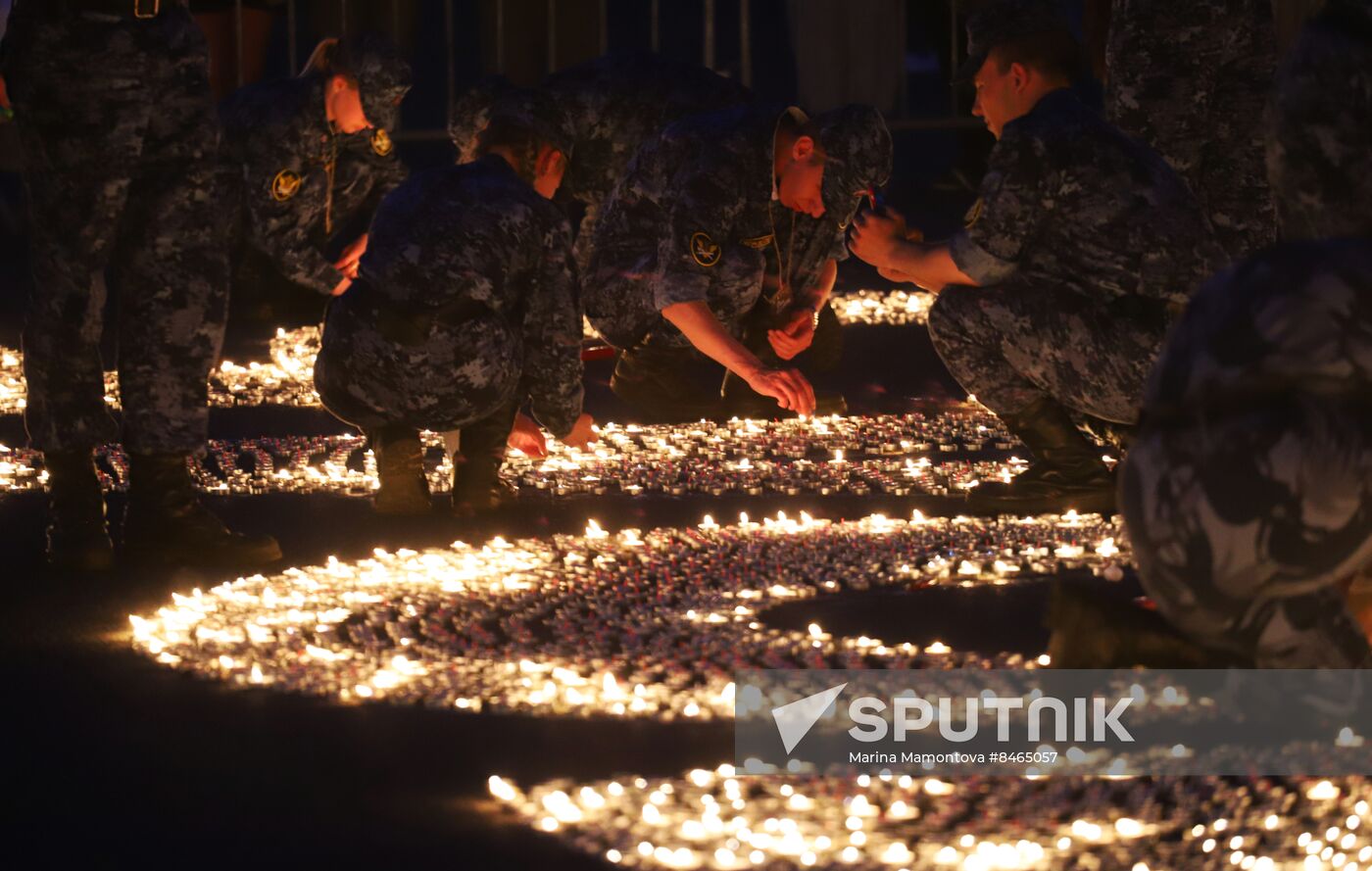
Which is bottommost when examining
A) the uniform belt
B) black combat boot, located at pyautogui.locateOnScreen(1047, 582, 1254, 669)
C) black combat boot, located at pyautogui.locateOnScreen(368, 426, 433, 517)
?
black combat boot, located at pyautogui.locateOnScreen(368, 426, 433, 517)

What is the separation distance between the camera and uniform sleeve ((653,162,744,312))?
514 centimetres

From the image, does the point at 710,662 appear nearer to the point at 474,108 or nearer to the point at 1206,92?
the point at 1206,92

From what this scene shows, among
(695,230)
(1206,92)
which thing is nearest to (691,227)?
(695,230)

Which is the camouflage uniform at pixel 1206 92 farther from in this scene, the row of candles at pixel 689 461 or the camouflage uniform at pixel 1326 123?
the camouflage uniform at pixel 1326 123

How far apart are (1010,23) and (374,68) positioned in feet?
9.22

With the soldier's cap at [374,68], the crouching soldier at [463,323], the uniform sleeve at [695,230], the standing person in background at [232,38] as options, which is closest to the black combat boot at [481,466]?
the crouching soldier at [463,323]

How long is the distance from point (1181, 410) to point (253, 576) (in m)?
1.92

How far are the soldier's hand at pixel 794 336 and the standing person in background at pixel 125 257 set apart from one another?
1.84m

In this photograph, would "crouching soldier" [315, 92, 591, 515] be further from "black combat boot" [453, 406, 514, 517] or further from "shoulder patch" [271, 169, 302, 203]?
"shoulder patch" [271, 169, 302, 203]

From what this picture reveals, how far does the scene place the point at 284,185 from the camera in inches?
266

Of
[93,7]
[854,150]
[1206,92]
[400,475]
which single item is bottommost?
[400,475]

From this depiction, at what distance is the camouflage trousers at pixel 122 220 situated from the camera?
3.77 meters

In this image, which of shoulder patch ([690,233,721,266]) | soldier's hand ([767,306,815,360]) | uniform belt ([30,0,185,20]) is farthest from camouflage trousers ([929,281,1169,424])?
uniform belt ([30,0,185,20])

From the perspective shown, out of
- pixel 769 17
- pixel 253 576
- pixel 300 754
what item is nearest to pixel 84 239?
pixel 253 576
